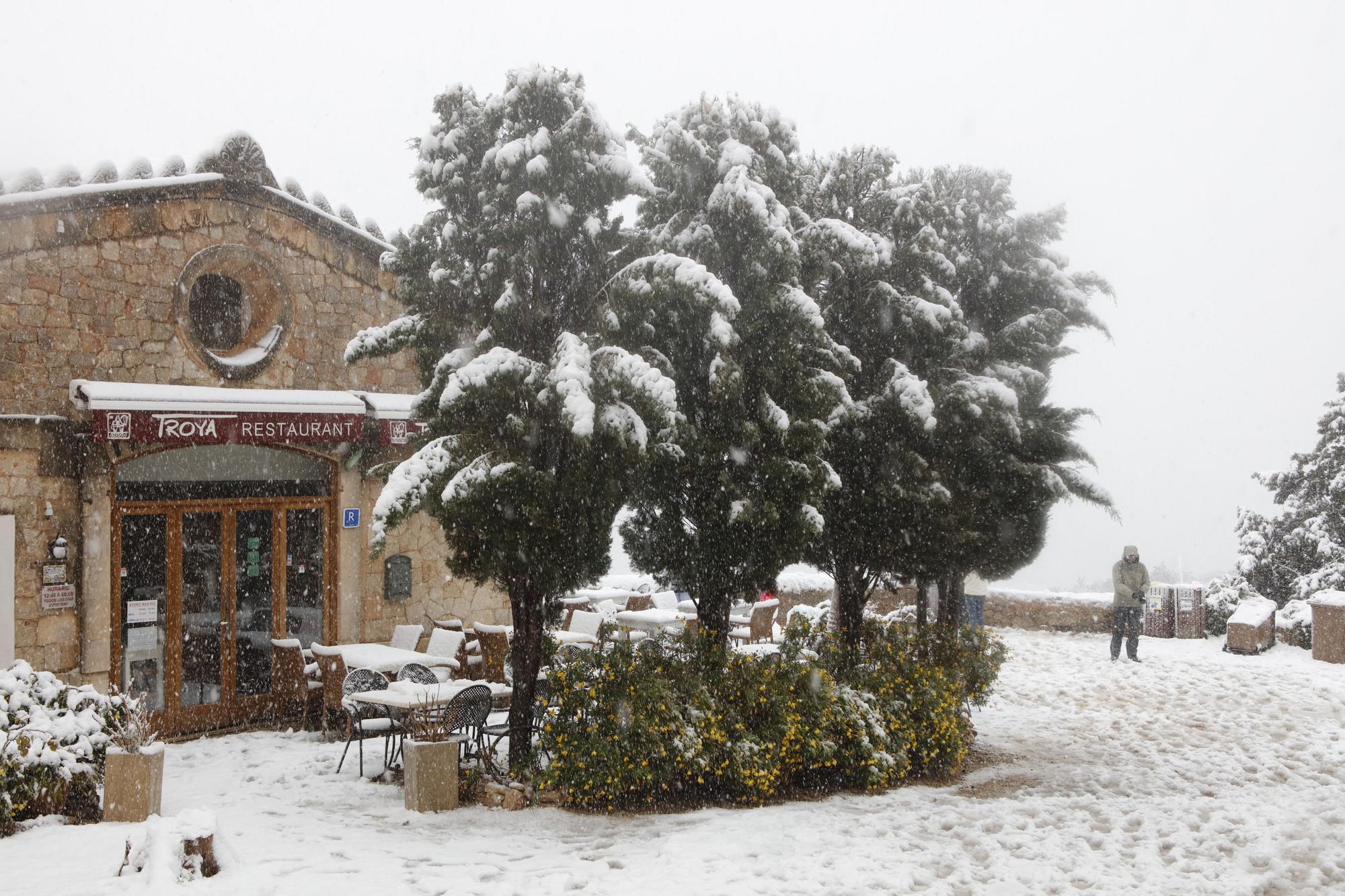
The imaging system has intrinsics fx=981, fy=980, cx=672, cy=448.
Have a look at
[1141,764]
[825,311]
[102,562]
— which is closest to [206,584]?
[102,562]

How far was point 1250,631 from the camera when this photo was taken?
14.5m

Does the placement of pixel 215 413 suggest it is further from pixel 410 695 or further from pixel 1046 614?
pixel 1046 614

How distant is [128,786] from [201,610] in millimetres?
3675

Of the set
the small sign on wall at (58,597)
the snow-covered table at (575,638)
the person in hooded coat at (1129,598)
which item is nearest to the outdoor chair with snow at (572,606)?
the snow-covered table at (575,638)

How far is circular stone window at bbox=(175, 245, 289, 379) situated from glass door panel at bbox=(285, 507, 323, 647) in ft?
5.60

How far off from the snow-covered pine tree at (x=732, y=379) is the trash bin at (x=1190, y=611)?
11.1 m

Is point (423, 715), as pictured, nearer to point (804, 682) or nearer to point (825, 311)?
point (804, 682)

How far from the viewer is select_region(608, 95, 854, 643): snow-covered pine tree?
7.96 meters

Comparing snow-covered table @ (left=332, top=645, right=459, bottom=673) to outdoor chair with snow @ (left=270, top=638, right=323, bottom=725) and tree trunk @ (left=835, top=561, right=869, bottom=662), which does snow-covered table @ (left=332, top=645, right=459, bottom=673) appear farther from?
tree trunk @ (left=835, top=561, right=869, bottom=662)

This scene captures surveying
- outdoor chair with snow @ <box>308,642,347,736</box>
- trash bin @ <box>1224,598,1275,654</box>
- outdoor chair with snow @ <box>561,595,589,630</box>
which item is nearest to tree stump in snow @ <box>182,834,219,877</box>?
outdoor chair with snow @ <box>308,642,347,736</box>

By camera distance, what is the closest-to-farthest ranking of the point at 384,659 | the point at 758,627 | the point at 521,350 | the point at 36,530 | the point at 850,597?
1. the point at 521,350
2. the point at 36,530
3. the point at 384,659
4. the point at 850,597
5. the point at 758,627

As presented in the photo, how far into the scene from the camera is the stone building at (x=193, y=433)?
8.64m

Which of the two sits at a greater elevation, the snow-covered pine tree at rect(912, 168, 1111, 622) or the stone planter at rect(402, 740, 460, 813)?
the snow-covered pine tree at rect(912, 168, 1111, 622)

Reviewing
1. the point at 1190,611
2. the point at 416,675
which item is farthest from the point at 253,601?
the point at 1190,611
